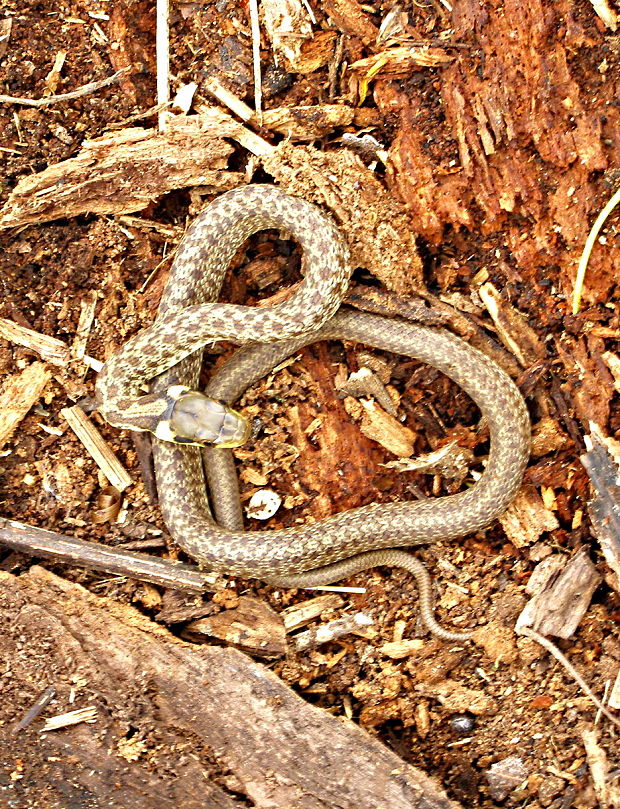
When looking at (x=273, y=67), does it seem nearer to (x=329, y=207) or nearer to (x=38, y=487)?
(x=329, y=207)

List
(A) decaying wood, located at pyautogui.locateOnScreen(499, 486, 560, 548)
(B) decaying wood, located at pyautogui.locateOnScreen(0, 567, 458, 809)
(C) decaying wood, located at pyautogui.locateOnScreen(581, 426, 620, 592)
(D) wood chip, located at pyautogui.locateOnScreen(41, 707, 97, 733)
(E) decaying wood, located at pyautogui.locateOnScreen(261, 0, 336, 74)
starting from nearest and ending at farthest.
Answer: (B) decaying wood, located at pyautogui.locateOnScreen(0, 567, 458, 809), (D) wood chip, located at pyautogui.locateOnScreen(41, 707, 97, 733), (C) decaying wood, located at pyautogui.locateOnScreen(581, 426, 620, 592), (E) decaying wood, located at pyautogui.locateOnScreen(261, 0, 336, 74), (A) decaying wood, located at pyautogui.locateOnScreen(499, 486, 560, 548)

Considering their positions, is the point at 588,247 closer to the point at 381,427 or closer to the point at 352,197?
the point at 352,197

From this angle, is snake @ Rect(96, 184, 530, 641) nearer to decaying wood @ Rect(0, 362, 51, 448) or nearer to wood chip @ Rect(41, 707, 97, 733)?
decaying wood @ Rect(0, 362, 51, 448)

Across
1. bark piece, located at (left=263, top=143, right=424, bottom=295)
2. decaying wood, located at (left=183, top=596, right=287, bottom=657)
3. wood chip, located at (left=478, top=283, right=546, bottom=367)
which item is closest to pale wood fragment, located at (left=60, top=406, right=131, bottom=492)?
decaying wood, located at (left=183, top=596, right=287, bottom=657)

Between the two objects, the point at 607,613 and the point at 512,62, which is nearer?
the point at 512,62

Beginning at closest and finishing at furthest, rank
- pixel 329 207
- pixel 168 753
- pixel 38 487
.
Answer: pixel 168 753 → pixel 329 207 → pixel 38 487

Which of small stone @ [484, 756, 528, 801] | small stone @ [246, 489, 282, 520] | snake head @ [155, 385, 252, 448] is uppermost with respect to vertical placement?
snake head @ [155, 385, 252, 448]

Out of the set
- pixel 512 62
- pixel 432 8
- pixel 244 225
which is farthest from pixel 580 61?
pixel 244 225
